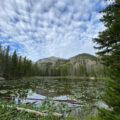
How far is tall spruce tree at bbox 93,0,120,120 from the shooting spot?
2.41 meters

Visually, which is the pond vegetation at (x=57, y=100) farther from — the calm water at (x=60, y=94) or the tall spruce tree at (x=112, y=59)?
the tall spruce tree at (x=112, y=59)

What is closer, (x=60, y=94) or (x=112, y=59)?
(x=112, y=59)

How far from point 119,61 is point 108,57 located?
1.17 feet

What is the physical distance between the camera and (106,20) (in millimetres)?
3309

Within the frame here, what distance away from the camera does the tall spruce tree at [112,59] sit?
2.41 meters

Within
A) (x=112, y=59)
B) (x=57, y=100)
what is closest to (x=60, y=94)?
(x=57, y=100)

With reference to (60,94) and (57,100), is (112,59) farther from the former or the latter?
(60,94)

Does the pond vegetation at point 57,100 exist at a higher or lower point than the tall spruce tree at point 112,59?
lower

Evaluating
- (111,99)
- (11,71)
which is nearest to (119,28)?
(111,99)

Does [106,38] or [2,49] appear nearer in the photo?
[106,38]

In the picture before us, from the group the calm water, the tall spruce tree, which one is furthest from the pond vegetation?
the tall spruce tree

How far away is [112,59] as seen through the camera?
8.52ft

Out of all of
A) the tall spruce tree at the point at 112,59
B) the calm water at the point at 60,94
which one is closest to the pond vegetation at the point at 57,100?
the calm water at the point at 60,94

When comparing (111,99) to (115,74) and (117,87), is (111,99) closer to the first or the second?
(117,87)
